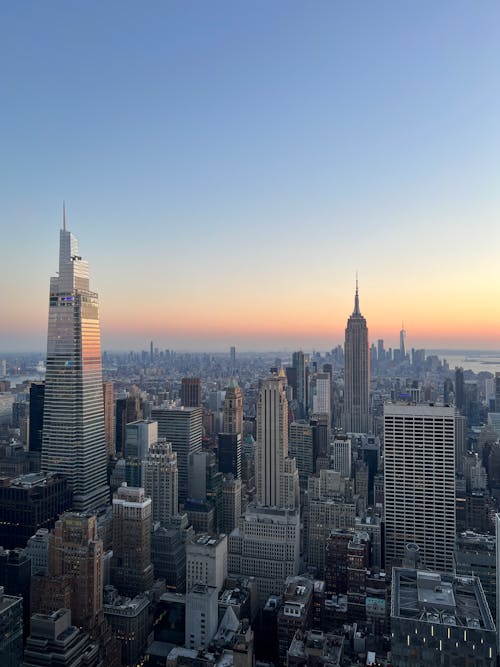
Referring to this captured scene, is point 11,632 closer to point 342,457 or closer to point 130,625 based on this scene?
point 130,625

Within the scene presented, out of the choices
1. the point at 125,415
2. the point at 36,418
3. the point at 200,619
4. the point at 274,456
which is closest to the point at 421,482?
the point at 274,456

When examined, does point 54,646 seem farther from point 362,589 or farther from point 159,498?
point 159,498

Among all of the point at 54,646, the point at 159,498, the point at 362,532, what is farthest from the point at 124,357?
the point at 54,646

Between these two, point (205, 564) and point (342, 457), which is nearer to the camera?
point (205, 564)

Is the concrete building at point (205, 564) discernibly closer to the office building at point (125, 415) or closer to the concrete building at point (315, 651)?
the concrete building at point (315, 651)

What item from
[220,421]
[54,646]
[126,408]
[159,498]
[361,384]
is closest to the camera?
[54,646]

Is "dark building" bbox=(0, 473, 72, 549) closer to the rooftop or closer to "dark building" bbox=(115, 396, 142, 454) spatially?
"dark building" bbox=(115, 396, 142, 454)
